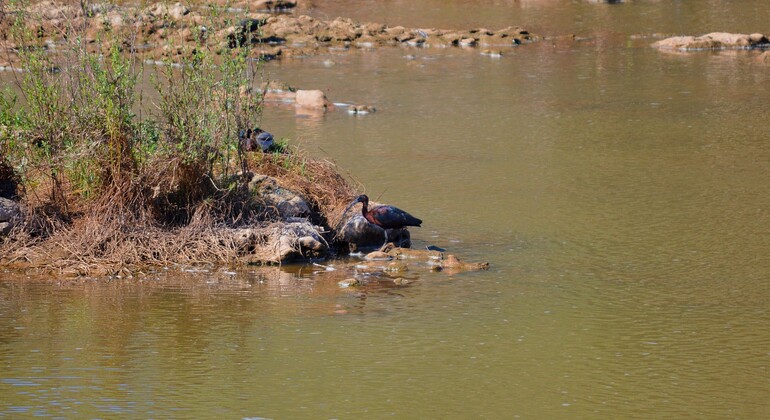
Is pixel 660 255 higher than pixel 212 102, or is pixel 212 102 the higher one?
pixel 212 102

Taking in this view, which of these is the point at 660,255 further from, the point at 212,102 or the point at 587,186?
the point at 212,102

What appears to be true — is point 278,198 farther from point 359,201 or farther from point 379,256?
point 379,256

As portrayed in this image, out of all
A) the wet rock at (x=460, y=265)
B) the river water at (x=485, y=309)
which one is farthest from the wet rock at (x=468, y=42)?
the wet rock at (x=460, y=265)

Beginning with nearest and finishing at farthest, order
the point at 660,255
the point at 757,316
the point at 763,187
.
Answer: the point at 757,316
the point at 660,255
the point at 763,187

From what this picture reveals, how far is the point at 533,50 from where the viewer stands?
2753 cm

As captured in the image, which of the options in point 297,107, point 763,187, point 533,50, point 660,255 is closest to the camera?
point 660,255

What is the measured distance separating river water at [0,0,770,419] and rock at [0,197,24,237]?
70 centimetres

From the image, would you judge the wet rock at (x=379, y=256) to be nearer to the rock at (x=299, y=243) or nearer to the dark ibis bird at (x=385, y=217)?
the dark ibis bird at (x=385, y=217)

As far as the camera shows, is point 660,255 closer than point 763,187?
Yes

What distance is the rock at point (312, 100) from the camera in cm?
1903

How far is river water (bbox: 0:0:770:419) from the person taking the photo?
22.9 feet

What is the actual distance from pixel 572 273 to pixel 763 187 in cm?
446

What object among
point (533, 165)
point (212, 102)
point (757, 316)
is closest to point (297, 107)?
point (533, 165)

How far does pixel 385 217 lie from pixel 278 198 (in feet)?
3.64
